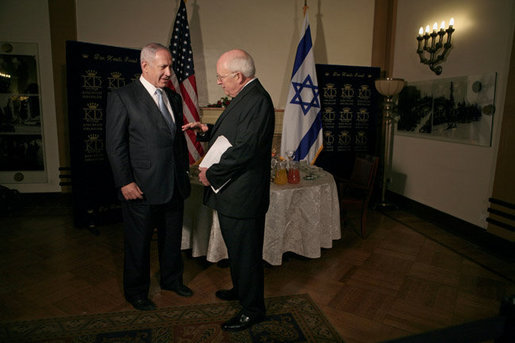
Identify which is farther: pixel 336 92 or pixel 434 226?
pixel 336 92

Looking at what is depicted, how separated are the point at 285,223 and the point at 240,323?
0.90 meters

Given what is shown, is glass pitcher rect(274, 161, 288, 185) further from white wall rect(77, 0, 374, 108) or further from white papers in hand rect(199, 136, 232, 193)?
white wall rect(77, 0, 374, 108)

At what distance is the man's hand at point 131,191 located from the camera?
196 centimetres

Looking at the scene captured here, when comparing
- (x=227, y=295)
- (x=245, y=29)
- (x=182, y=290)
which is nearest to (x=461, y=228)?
(x=227, y=295)

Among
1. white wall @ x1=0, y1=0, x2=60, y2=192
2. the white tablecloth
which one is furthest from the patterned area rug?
white wall @ x1=0, y1=0, x2=60, y2=192

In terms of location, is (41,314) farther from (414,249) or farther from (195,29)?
(195,29)

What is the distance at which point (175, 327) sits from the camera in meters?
2.04

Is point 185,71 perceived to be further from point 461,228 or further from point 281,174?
point 461,228

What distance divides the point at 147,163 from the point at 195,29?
315cm

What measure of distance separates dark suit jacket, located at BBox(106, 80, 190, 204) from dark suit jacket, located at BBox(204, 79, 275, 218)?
354mm

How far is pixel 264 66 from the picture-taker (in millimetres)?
4824

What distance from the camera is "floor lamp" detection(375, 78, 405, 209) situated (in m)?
4.27

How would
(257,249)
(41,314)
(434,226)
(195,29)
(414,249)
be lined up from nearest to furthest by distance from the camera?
(257,249) → (41,314) → (414,249) → (434,226) → (195,29)

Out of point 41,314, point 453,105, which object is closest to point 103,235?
point 41,314
